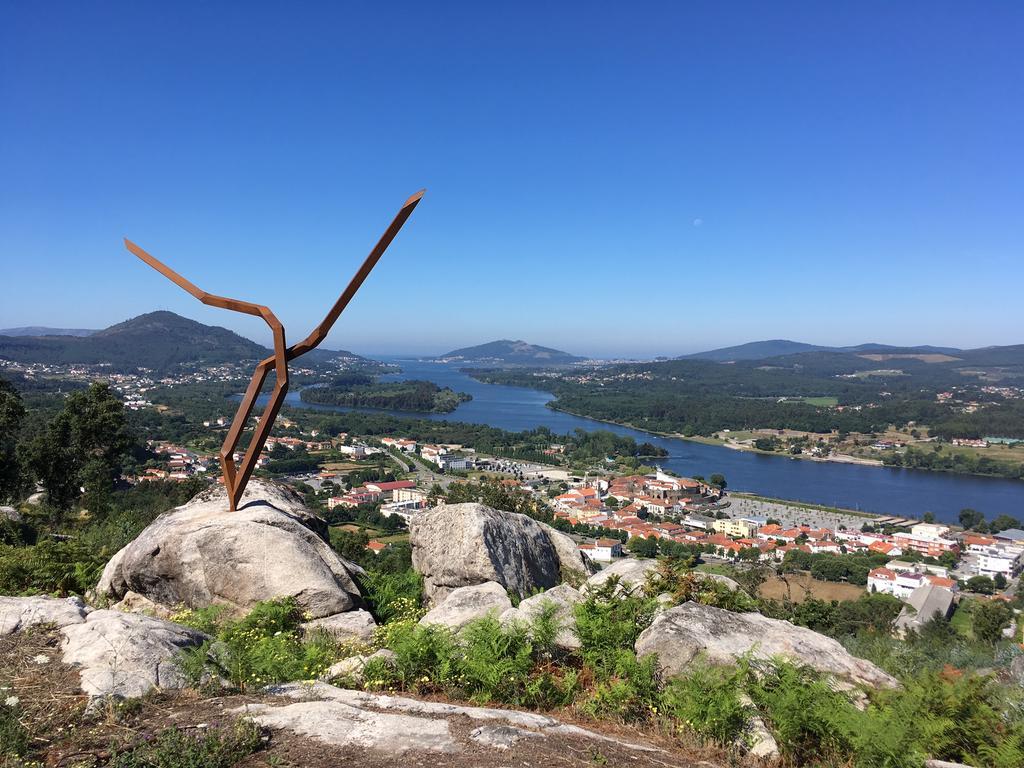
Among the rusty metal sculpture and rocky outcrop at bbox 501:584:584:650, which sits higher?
the rusty metal sculpture

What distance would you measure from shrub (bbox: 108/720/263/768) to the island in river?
3831 inches

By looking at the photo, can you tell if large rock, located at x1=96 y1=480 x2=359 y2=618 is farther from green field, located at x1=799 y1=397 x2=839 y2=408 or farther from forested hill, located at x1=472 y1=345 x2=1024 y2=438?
green field, located at x1=799 y1=397 x2=839 y2=408

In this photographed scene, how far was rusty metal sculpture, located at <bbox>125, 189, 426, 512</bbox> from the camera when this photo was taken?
24.3 feet

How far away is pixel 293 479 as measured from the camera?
157ft

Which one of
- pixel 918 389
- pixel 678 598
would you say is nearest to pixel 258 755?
pixel 678 598

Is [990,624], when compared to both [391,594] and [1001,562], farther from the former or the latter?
[1001,562]

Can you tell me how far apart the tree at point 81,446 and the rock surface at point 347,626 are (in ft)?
38.2

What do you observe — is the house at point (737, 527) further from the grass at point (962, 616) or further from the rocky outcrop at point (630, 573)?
the rocky outcrop at point (630, 573)

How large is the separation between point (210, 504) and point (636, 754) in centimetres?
632

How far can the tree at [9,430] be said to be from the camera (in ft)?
42.4

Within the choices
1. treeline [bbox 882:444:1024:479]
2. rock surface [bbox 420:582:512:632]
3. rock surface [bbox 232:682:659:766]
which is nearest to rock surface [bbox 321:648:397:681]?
rock surface [bbox 232:682:659:766]

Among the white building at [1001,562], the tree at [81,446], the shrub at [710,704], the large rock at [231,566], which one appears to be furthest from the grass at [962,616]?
the tree at [81,446]

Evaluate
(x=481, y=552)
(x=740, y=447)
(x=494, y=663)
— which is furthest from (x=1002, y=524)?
(x=494, y=663)

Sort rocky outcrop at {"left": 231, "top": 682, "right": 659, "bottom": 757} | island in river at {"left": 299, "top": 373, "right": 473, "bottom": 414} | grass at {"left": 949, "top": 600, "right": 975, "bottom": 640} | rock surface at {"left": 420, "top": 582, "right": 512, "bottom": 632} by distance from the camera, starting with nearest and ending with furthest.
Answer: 1. rocky outcrop at {"left": 231, "top": 682, "right": 659, "bottom": 757}
2. rock surface at {"left": 420, "top": 582, "right": 512, "bottom": 632}
3. grass at {"left": 949, "top": 600, "right": 975, "bottom": 640}
4. island in river at {"left": 299, "top": 373, "right": 473, "bottom": 414}
